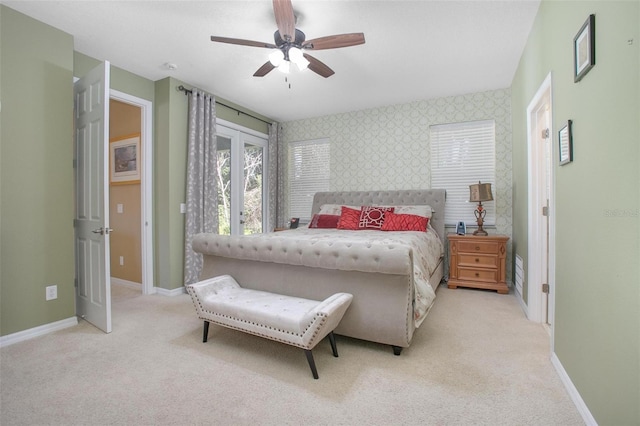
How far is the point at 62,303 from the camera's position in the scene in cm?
262

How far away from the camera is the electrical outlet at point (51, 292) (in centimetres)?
253

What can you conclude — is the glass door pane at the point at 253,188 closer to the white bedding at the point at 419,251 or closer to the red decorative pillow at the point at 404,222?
the white bedding at the point at 419,251

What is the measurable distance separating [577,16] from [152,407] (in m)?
3.12

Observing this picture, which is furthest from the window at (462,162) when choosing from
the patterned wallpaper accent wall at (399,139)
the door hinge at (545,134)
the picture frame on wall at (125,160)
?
the picture frame on wall at (125,160)

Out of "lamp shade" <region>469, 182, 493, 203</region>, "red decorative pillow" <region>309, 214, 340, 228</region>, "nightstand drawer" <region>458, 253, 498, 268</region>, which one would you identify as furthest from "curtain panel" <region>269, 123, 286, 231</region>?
"lamp shade" <region>469, 182, 493, 203</region>

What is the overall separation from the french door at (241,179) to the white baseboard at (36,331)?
2060mm

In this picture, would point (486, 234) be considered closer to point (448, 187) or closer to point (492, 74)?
point (448, 187)

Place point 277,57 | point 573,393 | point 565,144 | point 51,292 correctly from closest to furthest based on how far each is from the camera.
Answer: point 573,393 → point 565,144 → point 277,57 → point 51,292

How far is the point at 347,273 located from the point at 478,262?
242cm

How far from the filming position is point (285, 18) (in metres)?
2.04

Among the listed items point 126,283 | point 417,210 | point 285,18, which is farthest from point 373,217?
point 126,283

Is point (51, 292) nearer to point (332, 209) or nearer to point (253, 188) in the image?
point (253, 188)

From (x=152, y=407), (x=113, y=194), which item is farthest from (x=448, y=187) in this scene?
(x=113, y=194)

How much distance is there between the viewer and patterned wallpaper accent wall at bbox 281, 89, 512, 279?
398cm
